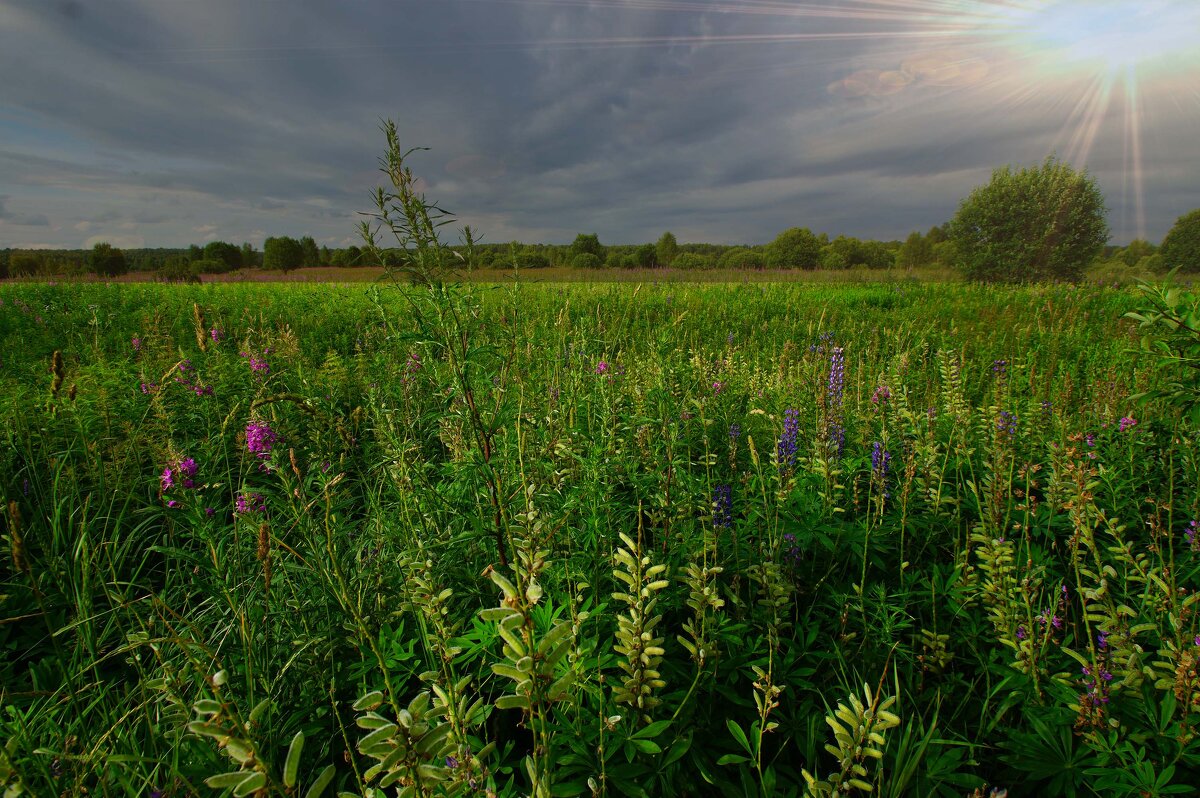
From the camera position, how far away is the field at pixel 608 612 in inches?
39.9

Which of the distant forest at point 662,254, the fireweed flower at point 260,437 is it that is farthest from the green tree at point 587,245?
the fireweed flower at point 260,437

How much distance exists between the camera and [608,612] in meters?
1.63

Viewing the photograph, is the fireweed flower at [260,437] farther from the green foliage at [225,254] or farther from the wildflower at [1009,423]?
the green foliage at [225,254]

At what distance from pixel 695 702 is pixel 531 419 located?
1.51m

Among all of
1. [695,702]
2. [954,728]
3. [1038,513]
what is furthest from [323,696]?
[1038,513]

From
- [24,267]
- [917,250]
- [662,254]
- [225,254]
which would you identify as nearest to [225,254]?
[225,254]

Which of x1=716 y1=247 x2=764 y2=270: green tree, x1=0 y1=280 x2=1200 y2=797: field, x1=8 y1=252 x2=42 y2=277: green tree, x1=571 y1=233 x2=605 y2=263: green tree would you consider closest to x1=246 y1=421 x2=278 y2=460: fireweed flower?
x1=0 y1=280 x2=1200 y2=797: field

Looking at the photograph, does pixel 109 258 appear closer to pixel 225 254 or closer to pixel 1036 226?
pixel 225 254

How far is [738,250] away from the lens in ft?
228

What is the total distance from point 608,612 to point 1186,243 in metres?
83.4

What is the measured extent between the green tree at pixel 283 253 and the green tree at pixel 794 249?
5682 cm

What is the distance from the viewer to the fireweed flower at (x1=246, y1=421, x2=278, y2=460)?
240cm

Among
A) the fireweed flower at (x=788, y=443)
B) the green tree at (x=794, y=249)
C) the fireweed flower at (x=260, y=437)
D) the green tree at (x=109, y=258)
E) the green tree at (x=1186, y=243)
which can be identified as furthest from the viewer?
the green tree at (x=794, y=249)

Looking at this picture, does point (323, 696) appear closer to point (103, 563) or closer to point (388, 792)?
point (388, 792)
